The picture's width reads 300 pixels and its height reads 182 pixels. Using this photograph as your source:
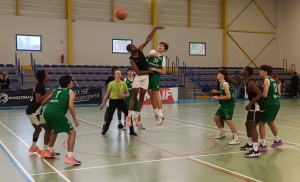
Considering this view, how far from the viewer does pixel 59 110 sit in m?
6.57

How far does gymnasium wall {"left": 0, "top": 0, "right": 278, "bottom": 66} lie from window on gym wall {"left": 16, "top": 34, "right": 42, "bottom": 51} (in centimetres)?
28

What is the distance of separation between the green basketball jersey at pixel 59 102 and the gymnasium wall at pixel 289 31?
2754 centimetres

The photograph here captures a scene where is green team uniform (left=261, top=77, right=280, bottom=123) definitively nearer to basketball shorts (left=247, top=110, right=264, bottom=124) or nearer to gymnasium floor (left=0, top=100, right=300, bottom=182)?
basketball shorts (left=247, top=110, right=264, bottom=124)

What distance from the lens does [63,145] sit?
848 cm

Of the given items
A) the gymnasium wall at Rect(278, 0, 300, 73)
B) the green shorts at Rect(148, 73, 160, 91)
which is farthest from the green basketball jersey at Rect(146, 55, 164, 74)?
the gymnasium wall at Rect(278, 0, 300, 73)

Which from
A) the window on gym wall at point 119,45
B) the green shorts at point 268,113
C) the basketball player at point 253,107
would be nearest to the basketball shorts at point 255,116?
the basketball player at point 253,107

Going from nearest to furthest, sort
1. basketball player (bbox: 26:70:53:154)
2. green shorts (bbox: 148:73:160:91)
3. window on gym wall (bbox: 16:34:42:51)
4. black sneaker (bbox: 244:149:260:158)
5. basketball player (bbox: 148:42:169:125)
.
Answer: basketball player (bbox: 26:70:53:154)
black sneaker (bbox: 244:149:260:158)
basketball player (bbox: 148:42:169:125)
green shorts (bbox: 148:73:160:91)
window on gym wall (bbox: 16:34:42:51)

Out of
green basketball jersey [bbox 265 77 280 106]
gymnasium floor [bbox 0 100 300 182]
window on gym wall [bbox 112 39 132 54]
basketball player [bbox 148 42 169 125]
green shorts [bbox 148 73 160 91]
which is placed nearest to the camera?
gymnasium floor [bbox 0 100 300 182]

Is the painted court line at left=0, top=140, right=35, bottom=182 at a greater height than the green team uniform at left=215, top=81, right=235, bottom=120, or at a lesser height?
lesser

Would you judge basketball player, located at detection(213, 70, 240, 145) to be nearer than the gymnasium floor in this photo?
No

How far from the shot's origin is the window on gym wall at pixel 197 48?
29.0m

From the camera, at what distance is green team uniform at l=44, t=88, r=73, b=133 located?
655 cm

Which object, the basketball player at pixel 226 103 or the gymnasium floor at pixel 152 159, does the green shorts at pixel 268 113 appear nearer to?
the gymnasium floor at pixel 152 159

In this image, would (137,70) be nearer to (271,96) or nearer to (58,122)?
(58,122)
